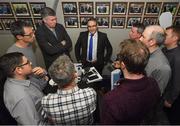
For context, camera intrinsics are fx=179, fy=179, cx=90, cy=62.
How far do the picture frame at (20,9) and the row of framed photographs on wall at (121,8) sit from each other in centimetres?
75

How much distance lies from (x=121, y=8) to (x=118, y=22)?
301 mm

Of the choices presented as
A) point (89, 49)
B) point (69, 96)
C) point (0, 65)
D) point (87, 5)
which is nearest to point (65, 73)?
point (69, 96)

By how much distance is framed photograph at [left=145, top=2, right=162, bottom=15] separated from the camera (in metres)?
3.39

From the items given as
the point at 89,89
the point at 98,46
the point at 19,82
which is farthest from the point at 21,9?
the point at 89,89

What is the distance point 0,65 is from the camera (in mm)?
1884

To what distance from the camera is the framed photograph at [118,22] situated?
3605mm

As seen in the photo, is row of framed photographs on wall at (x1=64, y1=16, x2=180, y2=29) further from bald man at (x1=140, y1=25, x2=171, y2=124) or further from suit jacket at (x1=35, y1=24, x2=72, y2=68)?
bald man at (x1=140, y1=25, x2=171, y2=124)

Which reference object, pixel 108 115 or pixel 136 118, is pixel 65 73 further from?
pixel 136 118

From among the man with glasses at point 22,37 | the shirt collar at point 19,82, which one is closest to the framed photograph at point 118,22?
the man with glasses at point 22,37

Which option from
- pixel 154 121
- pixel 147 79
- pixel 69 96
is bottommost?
pixel 154 121

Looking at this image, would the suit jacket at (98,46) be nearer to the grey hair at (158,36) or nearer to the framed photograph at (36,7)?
the framed photograph at (36,7)

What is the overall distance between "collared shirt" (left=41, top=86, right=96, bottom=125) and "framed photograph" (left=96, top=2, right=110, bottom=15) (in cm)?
222

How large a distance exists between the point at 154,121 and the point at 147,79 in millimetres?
1607

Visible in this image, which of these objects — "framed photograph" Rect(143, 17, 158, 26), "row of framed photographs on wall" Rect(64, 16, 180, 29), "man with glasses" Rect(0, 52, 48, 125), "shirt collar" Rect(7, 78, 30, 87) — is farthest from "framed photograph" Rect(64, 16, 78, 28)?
"shirt collar" Rect(7, 78, 30, 87)
